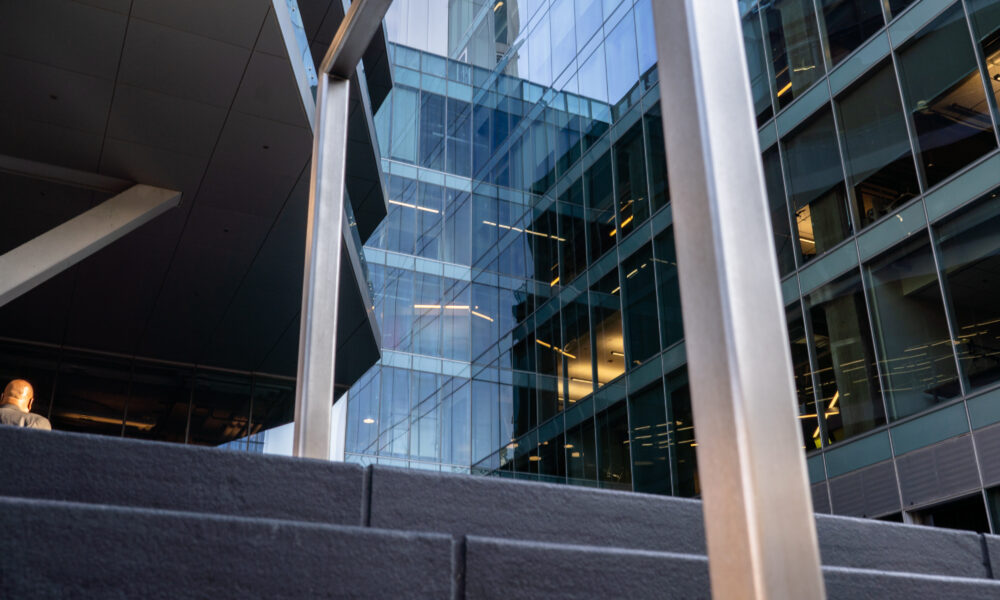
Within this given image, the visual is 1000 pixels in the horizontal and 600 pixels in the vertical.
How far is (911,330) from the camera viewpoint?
1728cm

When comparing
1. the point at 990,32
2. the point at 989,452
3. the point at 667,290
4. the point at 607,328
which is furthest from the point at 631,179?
the point at 989,452

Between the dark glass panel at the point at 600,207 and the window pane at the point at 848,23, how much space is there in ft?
28.8

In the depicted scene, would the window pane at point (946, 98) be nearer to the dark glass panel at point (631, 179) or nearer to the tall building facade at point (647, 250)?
the tall building facade at point (647, 250)

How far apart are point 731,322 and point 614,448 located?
24.4 m

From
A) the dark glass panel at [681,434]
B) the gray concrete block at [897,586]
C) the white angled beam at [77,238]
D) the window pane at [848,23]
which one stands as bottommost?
the gray concrete block at [897,586]

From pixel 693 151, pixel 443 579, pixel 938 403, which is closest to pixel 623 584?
pixel 443 579

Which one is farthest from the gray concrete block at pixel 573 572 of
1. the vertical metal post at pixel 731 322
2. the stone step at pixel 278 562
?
the vertical metal post at pixel 731 322

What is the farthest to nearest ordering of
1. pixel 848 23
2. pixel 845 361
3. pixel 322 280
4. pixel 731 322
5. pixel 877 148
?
pixel 848 23 → pixel 845 361 → pixel 877 148 → pixel 322 280 → pixel 731 322

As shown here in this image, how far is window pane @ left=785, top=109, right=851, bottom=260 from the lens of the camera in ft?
63.7

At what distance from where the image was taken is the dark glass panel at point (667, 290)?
2344cm

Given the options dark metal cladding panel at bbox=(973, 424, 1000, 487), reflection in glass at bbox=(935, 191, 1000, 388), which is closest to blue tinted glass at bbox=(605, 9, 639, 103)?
reflection in glass at bbox=(935, 191, 1000, 388)

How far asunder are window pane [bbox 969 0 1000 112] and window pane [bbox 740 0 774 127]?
5938 mm

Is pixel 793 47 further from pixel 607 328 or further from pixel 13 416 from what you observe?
pixel 13 416

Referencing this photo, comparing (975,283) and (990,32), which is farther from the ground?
(990,32)
